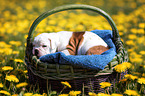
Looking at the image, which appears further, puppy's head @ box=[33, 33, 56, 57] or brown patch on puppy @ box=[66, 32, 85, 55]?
brown patch on puppy @ box=[66, 32, 85, 55]

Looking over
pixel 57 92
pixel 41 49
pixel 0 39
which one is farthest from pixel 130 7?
pixel 57 92

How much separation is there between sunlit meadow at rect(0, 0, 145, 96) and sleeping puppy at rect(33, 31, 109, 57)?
0.34 metres

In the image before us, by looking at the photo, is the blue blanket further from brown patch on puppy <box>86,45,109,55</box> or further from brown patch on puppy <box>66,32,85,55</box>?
brown patch on puppy <box>66,32,85,55</box>

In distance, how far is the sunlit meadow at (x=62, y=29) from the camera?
5.67 feet

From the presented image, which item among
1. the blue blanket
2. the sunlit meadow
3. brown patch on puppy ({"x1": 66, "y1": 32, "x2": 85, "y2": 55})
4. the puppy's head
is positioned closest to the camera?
the blue blanket

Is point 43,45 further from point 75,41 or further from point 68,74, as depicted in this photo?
point 68,74

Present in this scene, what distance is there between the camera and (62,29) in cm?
371

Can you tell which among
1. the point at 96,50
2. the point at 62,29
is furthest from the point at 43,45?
the point at 62,29

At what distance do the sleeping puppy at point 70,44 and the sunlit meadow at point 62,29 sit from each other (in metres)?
0.34

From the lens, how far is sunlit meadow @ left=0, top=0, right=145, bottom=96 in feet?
5.67

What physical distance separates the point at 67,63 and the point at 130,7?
5.02 m

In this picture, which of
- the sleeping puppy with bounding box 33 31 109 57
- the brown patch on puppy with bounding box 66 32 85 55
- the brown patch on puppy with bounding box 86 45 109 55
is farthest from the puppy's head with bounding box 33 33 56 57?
the brown patch on puppy with bounding box 86 45 109 55

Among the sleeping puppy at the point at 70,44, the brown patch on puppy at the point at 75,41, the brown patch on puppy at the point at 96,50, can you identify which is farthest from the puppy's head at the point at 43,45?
the brown patch on puppy at the point at 96,50

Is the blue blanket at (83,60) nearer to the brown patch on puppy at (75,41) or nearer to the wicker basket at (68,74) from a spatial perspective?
the wicker basket at (68,74)
